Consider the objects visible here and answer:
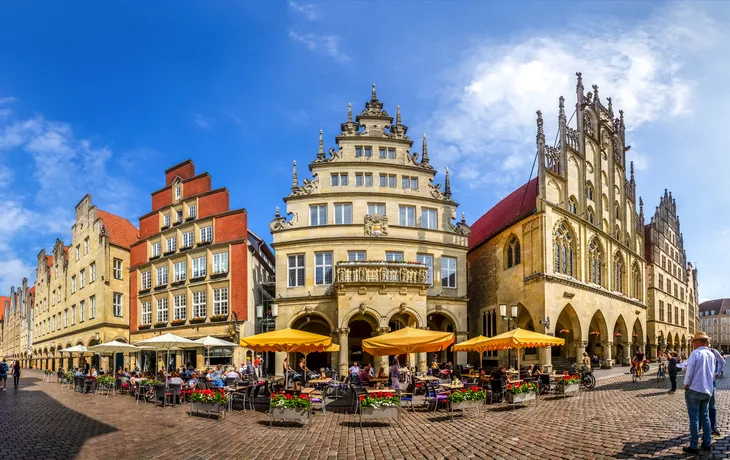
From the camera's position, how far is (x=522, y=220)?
34.8 m

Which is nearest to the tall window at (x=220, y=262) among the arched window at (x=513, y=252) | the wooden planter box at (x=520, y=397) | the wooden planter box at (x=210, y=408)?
the arched window at (x=513, y=252)

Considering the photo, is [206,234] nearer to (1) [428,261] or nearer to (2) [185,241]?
(2) [185,241]

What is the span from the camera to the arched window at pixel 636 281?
44.9 m

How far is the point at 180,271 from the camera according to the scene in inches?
1523

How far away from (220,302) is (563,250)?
22567 millimetres

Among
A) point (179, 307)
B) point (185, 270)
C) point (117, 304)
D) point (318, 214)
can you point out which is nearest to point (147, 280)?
point (117, 304)

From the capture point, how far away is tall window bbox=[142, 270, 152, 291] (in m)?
41.9

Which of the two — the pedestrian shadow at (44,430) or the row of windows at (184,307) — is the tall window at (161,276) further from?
the pedestrian shadow at (44,430)

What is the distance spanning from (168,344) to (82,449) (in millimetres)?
12546

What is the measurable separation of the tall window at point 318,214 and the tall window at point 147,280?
53.0 feet

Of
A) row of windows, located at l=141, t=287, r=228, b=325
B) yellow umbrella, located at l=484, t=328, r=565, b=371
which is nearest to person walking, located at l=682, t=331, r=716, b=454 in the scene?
yellow umbrella, located at l=484, t=328, r=565, b=371

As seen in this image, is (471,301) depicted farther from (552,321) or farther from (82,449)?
(82,449)

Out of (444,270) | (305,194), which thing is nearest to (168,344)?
(305,194)

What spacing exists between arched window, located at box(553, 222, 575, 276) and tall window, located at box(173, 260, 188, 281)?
2501cm
